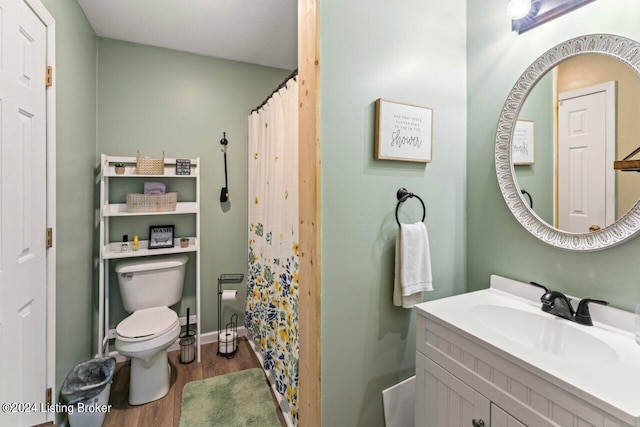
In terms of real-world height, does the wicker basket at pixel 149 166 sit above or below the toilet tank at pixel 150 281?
above

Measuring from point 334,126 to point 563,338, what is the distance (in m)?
1.18

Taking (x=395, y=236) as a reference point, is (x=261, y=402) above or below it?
below

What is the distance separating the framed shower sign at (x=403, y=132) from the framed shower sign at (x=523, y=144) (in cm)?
37

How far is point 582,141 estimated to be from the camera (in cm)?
113

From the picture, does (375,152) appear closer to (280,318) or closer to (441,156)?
(441,156)

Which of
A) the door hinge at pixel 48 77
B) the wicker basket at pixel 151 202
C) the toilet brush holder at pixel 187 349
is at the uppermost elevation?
the door hinge at pixel 48 77

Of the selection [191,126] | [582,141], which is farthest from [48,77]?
[582,141]

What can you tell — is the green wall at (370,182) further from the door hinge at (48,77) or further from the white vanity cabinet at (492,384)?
the door hinge at (48,77)

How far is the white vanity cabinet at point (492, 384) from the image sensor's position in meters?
0.69

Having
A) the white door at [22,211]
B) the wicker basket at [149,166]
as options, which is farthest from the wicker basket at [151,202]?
the white door at [22,211]

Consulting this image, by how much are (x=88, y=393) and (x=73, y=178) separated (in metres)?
1.27

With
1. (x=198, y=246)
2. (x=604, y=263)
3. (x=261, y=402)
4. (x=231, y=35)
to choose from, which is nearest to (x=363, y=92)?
(x=604, y=263)

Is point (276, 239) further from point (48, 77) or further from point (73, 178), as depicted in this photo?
point (48, 77)

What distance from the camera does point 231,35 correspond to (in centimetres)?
224
